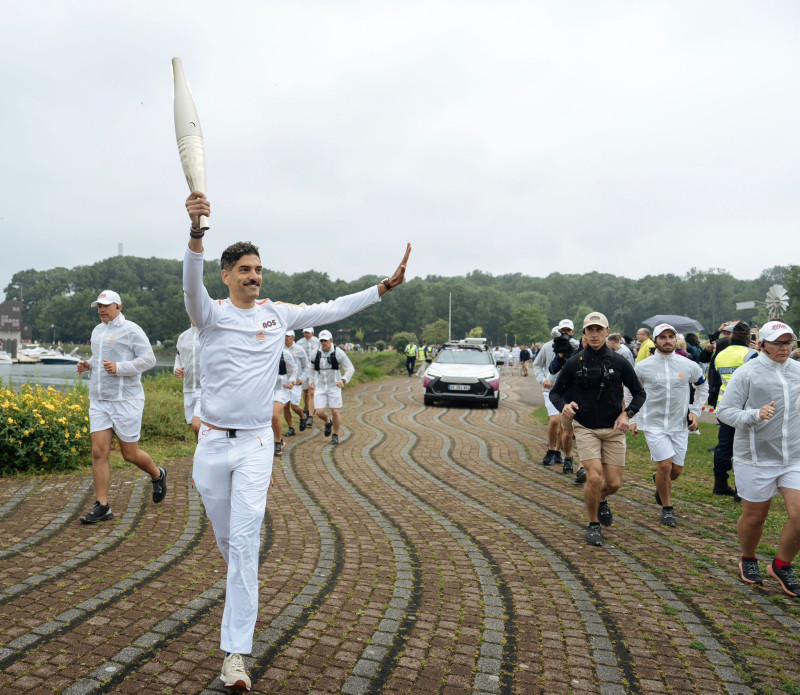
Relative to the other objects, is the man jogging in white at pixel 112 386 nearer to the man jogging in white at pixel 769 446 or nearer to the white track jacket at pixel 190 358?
the white track jacket at pixel 190 358

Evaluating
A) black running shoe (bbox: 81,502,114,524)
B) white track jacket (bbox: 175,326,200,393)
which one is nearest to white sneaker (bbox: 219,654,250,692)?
black running shoe (bbox: 81,502,114,524)

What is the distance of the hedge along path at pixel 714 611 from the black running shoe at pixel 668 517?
505 millimetres

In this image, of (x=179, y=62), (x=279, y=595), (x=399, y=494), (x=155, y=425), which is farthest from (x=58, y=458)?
(x=179, y=62)

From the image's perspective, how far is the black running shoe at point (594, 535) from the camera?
579 centimetres

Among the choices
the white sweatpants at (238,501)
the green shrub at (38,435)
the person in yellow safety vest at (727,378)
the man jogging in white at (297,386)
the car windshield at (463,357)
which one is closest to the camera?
the white sweatpants at (238,501)

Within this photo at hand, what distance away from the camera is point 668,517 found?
6504 mm

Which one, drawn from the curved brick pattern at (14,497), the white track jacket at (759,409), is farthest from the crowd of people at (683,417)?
the curved brick pattern at (14,497)

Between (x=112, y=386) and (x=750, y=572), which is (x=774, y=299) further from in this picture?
(x=112, y=386)

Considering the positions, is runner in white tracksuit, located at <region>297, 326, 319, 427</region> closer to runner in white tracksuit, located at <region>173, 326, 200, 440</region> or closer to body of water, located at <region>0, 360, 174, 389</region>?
body of water, located at <region>0, 360, 174, 389</region>

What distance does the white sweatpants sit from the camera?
3.29 m

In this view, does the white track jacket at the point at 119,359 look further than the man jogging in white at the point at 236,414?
Yes

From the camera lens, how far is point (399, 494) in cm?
757

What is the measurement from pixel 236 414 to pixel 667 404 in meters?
Result: 4.87

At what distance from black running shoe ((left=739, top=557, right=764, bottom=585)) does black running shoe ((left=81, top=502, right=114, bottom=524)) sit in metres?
5.35
